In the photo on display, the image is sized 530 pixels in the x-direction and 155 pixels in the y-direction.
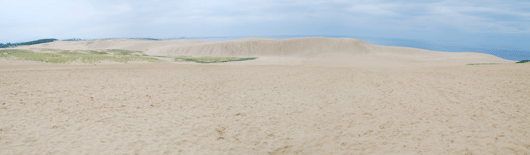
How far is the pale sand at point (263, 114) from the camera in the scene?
19.2 feet

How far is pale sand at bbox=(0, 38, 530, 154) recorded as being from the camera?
5.86 meters

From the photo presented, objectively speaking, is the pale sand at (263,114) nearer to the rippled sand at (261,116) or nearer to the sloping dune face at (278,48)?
the rippled sand at (261,116)

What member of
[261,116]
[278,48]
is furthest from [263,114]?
[278,48]

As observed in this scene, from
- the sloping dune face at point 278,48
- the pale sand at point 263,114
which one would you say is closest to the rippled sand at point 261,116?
the pale sand at point 263,114

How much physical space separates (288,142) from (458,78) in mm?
13603

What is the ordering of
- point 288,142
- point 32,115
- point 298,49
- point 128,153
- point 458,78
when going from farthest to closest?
1. point 298,49
2. point 458,78
3. point 32,115
4. point 288,142
5. point 128,153

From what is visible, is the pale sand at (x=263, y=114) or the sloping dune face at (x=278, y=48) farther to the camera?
the sloping dune face at (x=278, y=48)

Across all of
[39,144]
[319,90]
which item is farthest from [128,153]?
[319,90]

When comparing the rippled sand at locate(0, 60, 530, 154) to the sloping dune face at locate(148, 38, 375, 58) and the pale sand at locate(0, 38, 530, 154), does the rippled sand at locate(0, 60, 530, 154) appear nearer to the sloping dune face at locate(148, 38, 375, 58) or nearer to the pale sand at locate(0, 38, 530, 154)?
the pale sand at locate(0, 38, 530, 154)

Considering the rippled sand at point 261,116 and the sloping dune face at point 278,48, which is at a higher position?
the sloping dune face at point 278,48

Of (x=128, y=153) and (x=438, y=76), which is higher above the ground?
(x=438, y=76)

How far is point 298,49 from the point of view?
4609 centimetres

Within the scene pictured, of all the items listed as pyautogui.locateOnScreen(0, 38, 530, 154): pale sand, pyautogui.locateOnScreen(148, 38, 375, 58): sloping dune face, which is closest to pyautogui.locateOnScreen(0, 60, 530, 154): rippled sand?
pyautogui.locateOnScreen(0, 38, 530, 154): pale sand

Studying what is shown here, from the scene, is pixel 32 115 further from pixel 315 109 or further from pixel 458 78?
pixel 458 78
